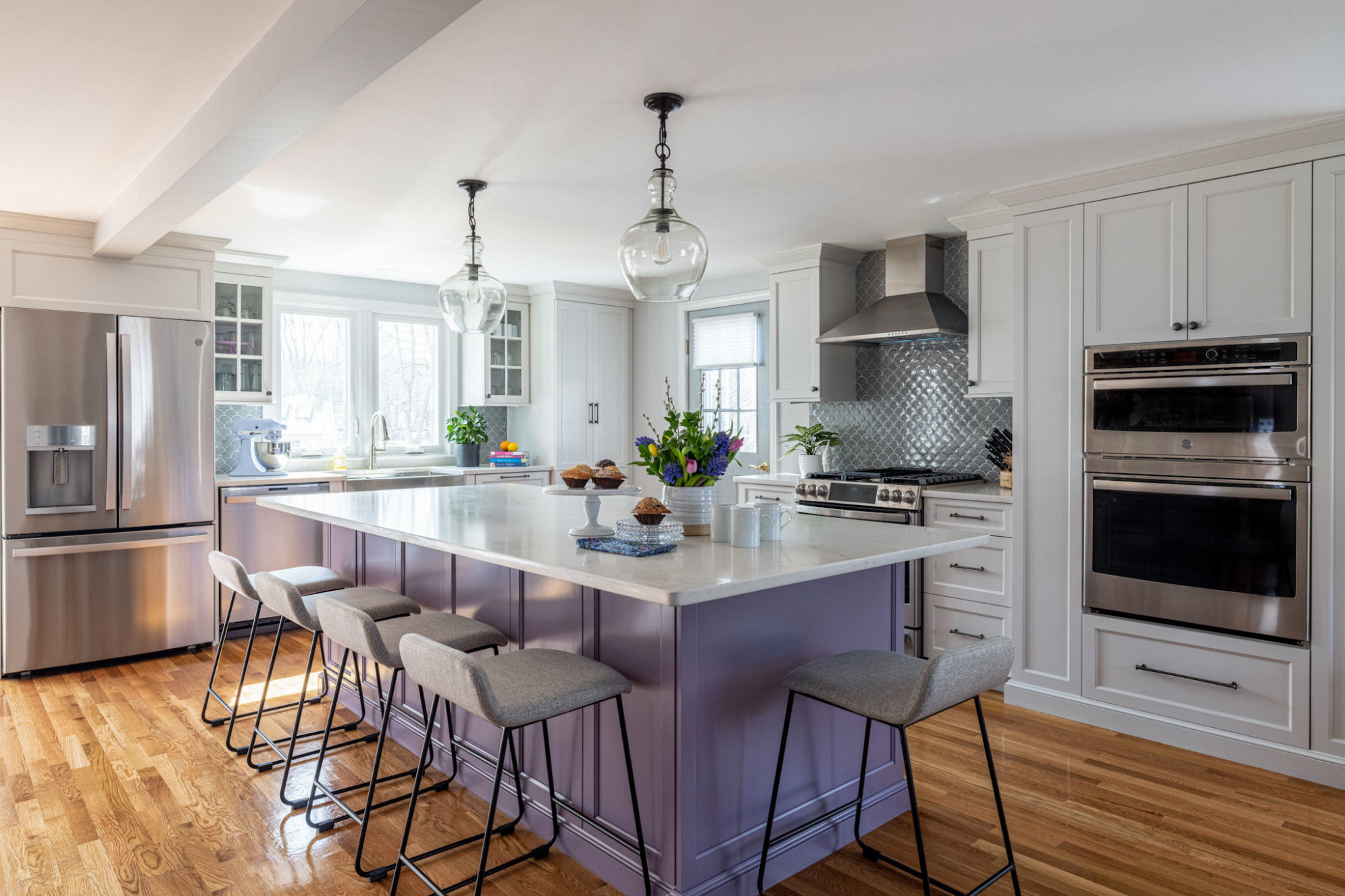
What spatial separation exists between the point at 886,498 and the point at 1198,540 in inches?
56.6

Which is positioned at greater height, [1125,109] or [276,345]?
[1125,109]

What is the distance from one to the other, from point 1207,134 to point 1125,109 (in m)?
0.48

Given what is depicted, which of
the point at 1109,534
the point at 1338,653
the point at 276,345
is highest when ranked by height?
the point at 276,345

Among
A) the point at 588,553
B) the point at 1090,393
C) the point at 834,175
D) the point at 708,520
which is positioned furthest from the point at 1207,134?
the point at 588,553

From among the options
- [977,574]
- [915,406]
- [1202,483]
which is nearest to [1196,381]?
[1202,483]

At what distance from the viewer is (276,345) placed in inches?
223

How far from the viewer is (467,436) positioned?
6266 mm

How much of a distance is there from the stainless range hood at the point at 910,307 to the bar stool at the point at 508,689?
290 cm

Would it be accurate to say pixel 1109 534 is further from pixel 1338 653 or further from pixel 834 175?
pixel 834 175

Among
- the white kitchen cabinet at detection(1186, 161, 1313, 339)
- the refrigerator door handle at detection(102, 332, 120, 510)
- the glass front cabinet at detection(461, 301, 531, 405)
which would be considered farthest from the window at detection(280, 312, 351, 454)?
the white kitchen cabinet at detection(1186, 161, 1313, 339)

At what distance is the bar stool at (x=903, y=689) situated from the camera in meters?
1.83

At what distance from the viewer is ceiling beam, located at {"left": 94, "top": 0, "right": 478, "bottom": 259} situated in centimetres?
183

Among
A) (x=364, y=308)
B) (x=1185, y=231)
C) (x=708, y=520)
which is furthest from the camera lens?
(x=364, y=308)

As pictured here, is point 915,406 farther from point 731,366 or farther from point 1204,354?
point 1204,354
